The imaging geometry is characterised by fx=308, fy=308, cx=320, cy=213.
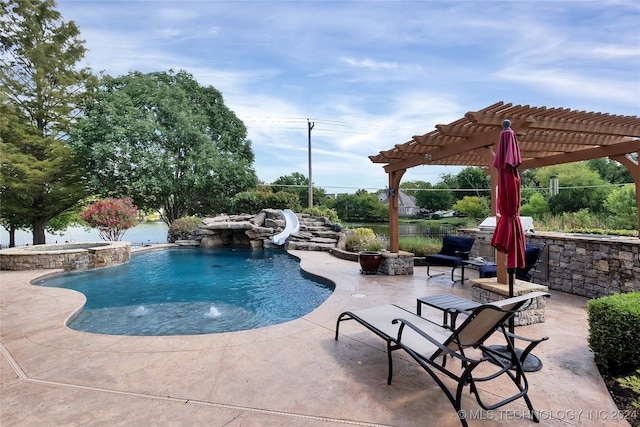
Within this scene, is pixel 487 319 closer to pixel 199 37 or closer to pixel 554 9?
pixel 554 9

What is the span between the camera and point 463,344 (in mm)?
2223

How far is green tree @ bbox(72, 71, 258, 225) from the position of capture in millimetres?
14477

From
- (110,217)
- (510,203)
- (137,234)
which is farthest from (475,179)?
(510,203)

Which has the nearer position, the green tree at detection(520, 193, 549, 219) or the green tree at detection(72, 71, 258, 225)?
the green tree at detection(72, 71, 258, 225)

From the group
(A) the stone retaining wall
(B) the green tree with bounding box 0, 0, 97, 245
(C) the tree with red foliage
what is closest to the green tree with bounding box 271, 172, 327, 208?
(B) the green tree with bounding box 0, 0, 97, 245

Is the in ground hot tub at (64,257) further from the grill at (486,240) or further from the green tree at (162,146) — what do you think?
the grill at (486,240)

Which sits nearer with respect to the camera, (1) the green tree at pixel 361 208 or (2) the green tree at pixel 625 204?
(2) the green tree at pixel 625 204

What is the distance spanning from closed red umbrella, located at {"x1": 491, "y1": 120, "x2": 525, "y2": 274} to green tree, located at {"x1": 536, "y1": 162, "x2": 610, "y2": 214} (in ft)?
64.9

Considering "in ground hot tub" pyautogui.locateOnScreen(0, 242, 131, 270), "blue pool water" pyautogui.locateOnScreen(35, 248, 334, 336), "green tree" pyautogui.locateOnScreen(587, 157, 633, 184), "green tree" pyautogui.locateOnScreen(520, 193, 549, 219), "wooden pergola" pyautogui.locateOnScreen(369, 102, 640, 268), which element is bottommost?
"blue pool water" pyautogui.locateOnScreen(35, 248, 334, 336)

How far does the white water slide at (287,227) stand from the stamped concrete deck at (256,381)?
8897 mm

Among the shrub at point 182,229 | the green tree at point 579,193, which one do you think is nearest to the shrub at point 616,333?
the shrub at point 182,229

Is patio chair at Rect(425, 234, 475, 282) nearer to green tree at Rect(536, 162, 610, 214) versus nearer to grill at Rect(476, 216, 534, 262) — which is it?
grill at Rect(476, 216, 534, 262)

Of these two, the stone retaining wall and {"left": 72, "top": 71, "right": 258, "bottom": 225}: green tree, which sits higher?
{"left": 72, "top": 71, "right": 258, "bottom": 225}: green tree

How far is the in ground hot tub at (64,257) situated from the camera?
790 cm
